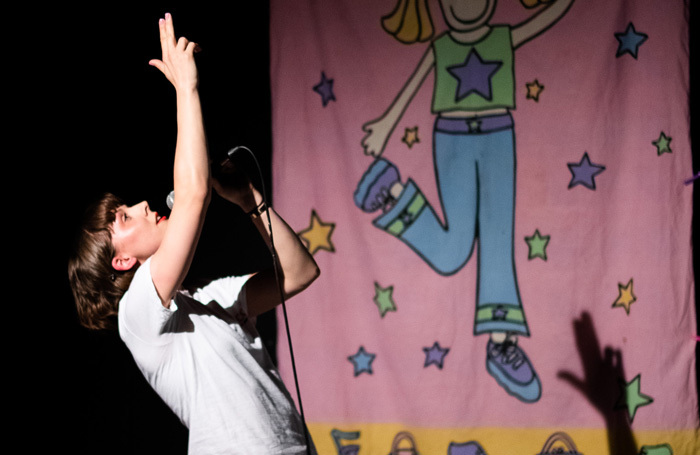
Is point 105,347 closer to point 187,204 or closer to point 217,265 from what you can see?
point 217,265

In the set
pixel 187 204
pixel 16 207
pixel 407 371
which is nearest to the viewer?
pixel 187 204

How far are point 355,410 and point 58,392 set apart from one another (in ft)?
3.29

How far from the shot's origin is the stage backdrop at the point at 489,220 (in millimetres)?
2150

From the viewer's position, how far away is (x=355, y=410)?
7.63ft

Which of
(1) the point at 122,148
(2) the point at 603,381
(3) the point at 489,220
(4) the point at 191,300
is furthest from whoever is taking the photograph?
(1) the point at 122,148

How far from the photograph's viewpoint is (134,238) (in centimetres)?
→ 144

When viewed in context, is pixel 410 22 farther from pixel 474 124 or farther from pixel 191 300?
pixel 191 300

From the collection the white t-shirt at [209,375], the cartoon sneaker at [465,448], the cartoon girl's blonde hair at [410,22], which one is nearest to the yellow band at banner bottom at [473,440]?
the cartoon sneaker at [465,448]

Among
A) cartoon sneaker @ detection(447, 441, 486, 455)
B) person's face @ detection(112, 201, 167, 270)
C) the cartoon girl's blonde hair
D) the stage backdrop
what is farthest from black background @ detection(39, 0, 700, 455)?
person's face @ detection(112, 201, 167, 270)

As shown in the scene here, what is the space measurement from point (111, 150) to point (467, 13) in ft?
4.44

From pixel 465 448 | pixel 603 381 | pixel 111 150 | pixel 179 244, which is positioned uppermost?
pixel 111 150

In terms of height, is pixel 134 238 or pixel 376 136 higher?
pixel 376 136

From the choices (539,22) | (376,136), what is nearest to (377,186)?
(376,136)

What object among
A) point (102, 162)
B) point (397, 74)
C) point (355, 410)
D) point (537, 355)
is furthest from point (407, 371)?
point (102, 162)
